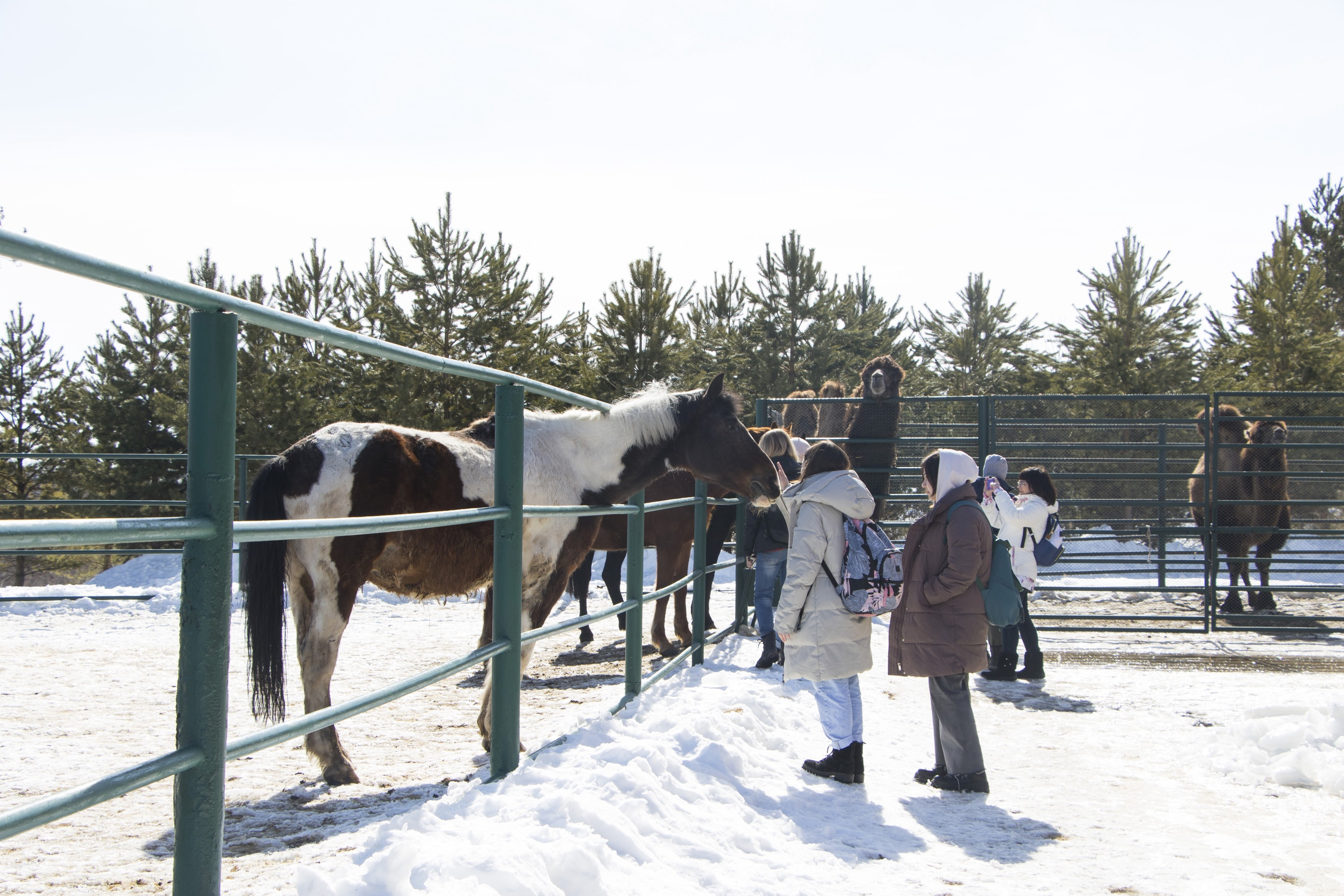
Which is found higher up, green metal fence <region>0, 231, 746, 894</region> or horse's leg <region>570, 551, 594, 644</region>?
green metal fence <region>0, 231, 746, 894</region>

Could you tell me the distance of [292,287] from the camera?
1936 cm

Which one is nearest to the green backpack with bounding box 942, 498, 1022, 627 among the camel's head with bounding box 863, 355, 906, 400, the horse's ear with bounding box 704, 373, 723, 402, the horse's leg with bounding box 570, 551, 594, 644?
the horse's ear with bounding box 704, 373, 723, 402

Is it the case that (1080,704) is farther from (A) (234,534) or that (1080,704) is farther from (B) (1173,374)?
(B) (1173,374)

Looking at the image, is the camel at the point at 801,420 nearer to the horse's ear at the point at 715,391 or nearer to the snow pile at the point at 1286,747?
the horse's ear at the point at 715,391

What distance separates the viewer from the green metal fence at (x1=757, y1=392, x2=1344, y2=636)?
869 cm

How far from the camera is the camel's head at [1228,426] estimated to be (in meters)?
8.95

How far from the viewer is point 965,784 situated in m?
4.02

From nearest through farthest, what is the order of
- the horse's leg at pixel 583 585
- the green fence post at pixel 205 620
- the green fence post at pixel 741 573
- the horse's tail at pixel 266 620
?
the green fence post at pixel 205 620 → the horse's tail at pixel 266 620 → the green fence post at pixel 741 573 → the horse's leg at pixel 583 585

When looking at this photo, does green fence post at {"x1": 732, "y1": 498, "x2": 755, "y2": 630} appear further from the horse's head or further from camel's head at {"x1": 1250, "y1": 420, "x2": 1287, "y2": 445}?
camel's head at {"x1": 1250, "y1": 420, "x2": 1287, "y2": 445}

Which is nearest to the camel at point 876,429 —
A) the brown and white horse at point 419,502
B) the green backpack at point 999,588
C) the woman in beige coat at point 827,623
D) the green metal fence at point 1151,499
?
the green metal fence at point 1151,499

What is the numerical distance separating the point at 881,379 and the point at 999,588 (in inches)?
197

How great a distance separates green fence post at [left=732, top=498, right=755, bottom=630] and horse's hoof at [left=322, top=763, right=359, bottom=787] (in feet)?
12.8

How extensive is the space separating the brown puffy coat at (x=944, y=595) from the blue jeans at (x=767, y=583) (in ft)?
8.01

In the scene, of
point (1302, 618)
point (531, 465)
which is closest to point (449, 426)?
point (531, 465)
